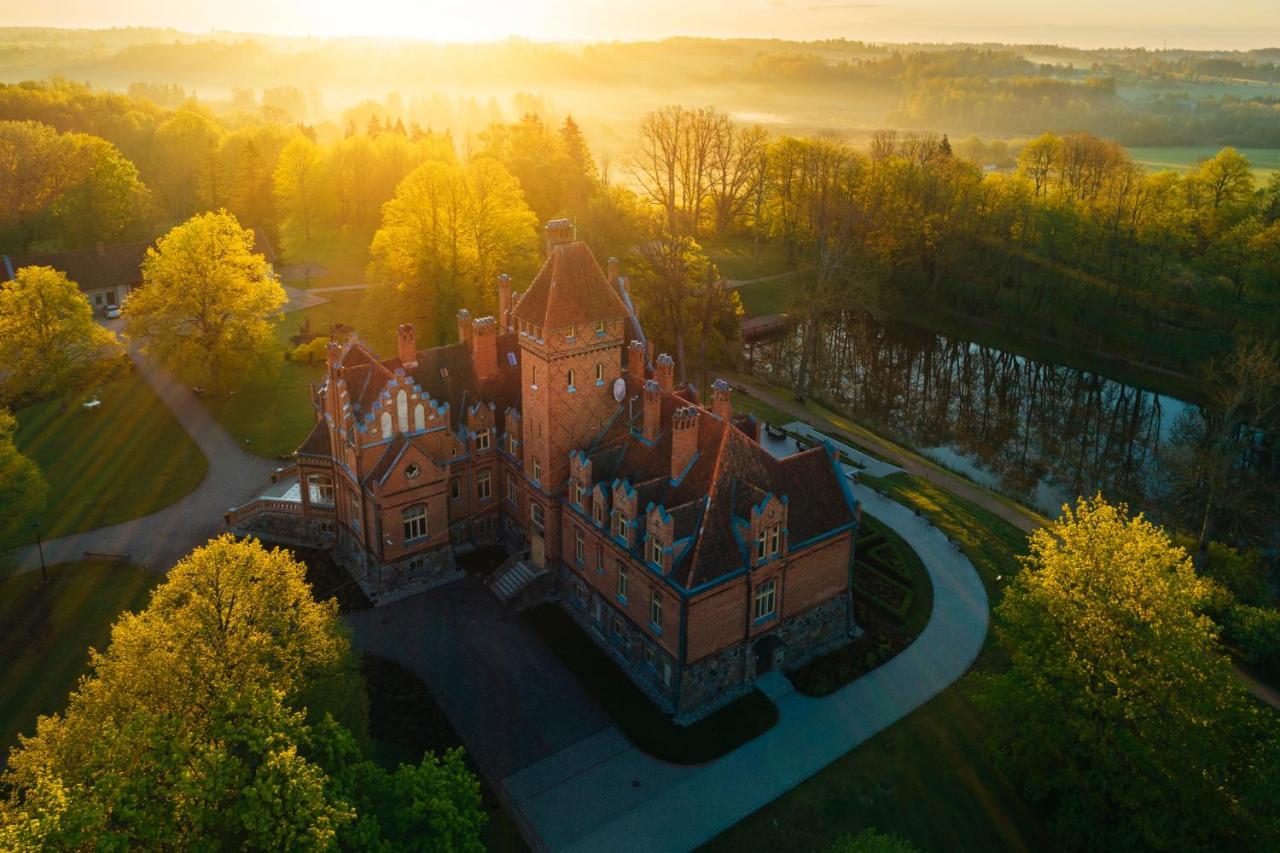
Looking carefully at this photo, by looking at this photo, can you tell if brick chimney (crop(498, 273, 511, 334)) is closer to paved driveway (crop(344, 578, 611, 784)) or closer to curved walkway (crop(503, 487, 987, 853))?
paved driveway (crop(344, 578, 611, 784))

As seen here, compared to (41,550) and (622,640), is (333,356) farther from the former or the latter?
(622,640)

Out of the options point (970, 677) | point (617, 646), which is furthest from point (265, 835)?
point (970, 677)

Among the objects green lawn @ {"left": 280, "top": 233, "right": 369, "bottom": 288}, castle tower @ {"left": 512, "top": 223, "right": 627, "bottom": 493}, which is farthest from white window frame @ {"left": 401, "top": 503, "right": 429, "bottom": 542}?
green lawn @ {"left": 280, "top": 233, "right": 369, "bottom": 288}

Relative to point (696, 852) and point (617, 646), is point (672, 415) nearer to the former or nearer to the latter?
point (617, 646)

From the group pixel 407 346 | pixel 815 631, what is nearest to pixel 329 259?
pixel 407 346

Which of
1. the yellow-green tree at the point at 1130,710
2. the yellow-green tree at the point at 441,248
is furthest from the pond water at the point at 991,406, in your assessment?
the yellow-green tree at the point at 1130,710

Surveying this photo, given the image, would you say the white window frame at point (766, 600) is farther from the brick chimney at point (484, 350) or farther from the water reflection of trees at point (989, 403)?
the water reflection of trees at point (989, 403)
